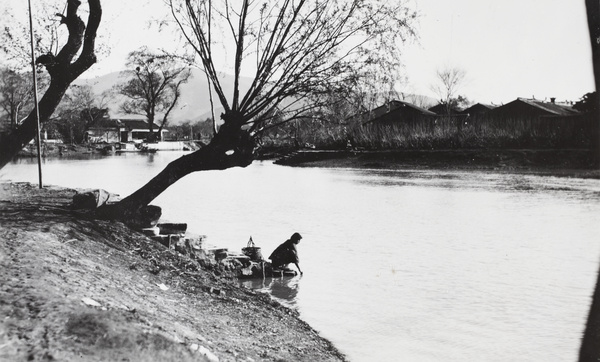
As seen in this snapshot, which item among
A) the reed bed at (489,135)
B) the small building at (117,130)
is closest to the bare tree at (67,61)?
the reed bed at (489,135)

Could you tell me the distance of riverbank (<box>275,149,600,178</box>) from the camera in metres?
44.3

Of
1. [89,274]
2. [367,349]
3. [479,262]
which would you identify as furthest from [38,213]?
[479,262]

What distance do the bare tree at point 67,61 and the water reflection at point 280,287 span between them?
19.1 ft

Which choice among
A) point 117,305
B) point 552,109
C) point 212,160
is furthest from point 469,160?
point 117,305

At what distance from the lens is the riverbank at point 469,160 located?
44294mm

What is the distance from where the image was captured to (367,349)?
8.24m

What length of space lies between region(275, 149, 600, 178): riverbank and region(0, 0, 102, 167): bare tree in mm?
35091

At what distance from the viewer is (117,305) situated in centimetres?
564

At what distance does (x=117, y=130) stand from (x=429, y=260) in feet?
339

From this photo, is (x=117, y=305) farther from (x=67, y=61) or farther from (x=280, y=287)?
(x=67, y=61)

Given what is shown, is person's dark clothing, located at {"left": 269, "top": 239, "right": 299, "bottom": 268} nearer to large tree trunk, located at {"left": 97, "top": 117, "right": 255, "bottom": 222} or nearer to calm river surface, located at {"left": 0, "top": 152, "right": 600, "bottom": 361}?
calm river surface, located at {"left": 0, "top": 152, "right": 600, "bottom": 361}

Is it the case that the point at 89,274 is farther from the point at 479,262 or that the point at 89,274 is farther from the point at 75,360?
the point at 479,262

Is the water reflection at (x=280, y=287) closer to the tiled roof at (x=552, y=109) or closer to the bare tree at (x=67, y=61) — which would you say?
the bare tree at (x=67, y=61)

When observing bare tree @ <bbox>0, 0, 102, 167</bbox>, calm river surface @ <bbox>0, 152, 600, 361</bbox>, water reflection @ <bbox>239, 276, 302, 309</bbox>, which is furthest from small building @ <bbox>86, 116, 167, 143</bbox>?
water reflection @ <bbox>239, 276, 302, 309</bbox>
